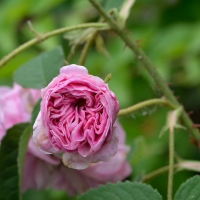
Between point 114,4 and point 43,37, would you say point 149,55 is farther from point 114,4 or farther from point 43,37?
point 43,37

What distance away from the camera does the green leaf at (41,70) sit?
0.79 meters

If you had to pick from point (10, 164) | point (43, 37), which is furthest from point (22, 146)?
point (43, 37)

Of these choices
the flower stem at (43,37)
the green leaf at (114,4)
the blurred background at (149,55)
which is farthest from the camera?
the blurred background at (149,55)

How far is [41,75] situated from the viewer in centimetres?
80

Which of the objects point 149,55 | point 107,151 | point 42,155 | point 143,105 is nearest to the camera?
point 107,151

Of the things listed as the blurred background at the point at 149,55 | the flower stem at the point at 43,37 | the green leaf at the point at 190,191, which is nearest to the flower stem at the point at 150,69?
the flower stem at the point at 43,37

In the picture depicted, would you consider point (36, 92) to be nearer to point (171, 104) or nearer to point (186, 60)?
point (171, 104)

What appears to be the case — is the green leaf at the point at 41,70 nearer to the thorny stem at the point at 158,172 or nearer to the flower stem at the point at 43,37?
the flower stem at the point at 43,37

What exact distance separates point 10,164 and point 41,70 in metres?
0.14

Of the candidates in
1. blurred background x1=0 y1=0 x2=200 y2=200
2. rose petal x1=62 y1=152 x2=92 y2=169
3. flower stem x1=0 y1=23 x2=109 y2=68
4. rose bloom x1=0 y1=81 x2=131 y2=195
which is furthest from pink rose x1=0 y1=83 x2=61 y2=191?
blurred background x1=0 y1=0 x2=200 y2=200

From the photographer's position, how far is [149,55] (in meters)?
1.65

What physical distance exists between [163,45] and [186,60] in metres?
0.09

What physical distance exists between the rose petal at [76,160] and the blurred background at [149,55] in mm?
784

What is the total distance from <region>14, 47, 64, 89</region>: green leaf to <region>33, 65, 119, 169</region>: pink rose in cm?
18
